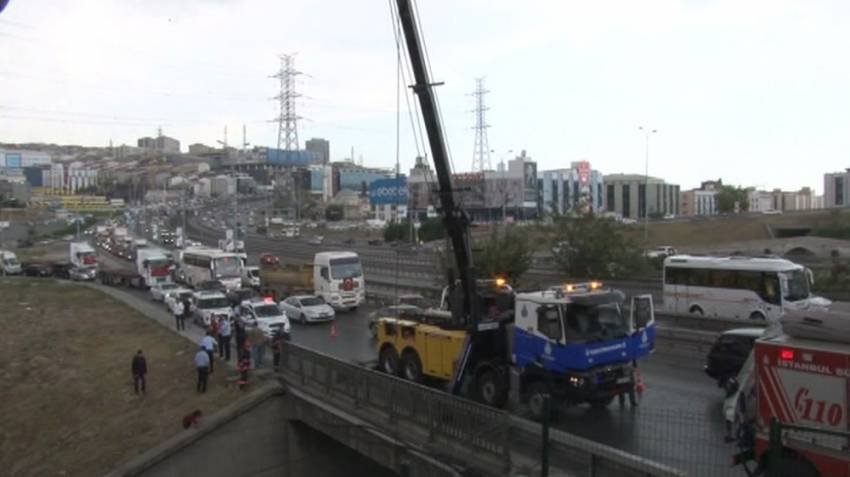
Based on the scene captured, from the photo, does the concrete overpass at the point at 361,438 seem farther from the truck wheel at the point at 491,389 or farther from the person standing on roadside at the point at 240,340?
Result: the person standing on roadside at the point at 240,340

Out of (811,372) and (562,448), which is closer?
(811,372)

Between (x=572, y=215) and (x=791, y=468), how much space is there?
3245 centimetres

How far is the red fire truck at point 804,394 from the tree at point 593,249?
94.8 ft

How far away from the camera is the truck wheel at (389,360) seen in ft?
54.8

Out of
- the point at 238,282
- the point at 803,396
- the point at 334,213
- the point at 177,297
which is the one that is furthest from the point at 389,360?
the point at 334,213

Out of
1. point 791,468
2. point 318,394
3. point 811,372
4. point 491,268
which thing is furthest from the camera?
point 491,268

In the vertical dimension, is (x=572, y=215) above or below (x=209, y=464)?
above

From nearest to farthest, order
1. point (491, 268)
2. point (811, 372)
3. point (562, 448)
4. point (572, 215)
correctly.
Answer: point (811, 372)
point (562, 448)
point (491, 268)
point (572, 215)

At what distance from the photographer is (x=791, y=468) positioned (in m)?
8.44

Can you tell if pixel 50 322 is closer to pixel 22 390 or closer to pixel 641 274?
pixel 22 390

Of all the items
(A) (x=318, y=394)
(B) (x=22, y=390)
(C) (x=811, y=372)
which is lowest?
(B) (x=22, y=390)

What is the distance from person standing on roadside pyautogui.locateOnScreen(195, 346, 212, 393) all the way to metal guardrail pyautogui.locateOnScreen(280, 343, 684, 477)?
4489 millimetres

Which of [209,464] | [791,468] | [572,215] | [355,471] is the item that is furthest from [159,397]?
[572,215]

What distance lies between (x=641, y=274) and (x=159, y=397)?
28.8 m
